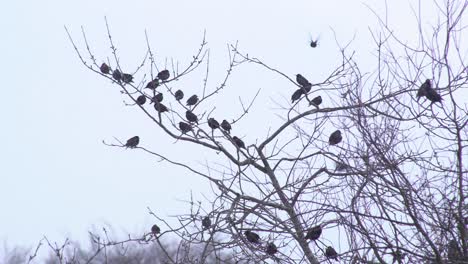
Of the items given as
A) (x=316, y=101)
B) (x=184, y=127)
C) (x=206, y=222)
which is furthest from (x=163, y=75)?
(x=206, y=222)

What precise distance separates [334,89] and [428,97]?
113 cm

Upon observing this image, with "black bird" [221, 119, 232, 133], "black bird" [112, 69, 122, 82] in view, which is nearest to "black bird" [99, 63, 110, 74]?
"black bird" [112, 69, 122, 82]

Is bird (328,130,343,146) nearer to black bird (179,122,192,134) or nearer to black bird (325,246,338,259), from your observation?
black bird (325,246,338,259)

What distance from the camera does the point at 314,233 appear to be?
551cm

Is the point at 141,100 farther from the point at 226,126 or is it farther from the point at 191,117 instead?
the point at 226,126

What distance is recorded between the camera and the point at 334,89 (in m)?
6.66

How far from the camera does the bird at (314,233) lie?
5473 millimetres

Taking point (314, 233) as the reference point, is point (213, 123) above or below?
above

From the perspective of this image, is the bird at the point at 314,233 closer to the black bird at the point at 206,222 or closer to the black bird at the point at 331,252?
the black bird at the point at 331,252

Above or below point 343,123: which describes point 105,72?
above

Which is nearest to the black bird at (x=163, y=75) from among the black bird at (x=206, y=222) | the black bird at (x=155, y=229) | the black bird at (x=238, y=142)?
the black bird at (x=238, y=142)

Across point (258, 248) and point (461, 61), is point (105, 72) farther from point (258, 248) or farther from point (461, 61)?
point (461, 61)

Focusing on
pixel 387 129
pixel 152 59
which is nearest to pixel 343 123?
pixel 387 129

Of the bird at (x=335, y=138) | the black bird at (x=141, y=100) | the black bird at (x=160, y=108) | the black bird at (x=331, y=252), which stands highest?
the black bird at (x=141, y=100)
